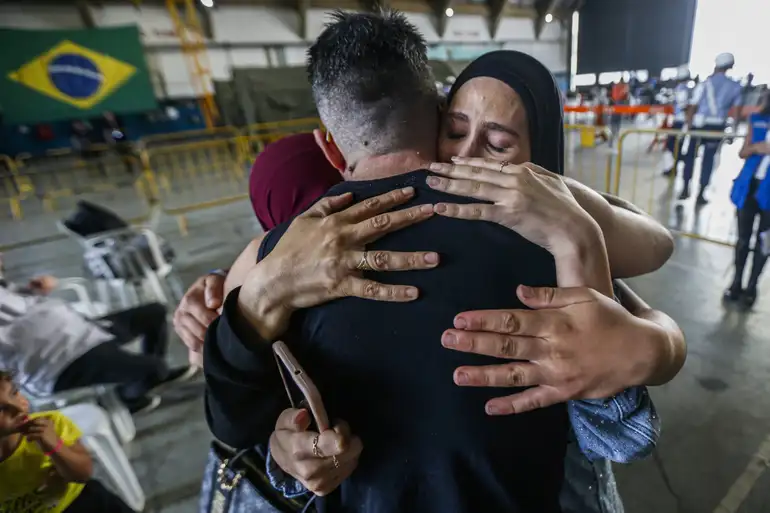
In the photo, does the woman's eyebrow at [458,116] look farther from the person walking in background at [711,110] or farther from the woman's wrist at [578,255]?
the person walking in background at [711,110]

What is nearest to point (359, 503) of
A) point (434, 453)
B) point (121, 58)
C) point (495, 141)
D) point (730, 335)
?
point (434, 453)

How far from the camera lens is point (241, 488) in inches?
40.9

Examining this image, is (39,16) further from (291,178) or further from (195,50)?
(291,178)

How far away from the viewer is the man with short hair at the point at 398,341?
70cm

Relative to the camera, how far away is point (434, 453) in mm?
742

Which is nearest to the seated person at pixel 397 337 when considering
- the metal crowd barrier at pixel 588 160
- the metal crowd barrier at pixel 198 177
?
the metal crowd barrier at pixel 198 177

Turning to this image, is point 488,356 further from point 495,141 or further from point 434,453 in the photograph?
point 495,141

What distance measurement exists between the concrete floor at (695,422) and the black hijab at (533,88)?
191 cm

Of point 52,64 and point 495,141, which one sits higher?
point 52,64

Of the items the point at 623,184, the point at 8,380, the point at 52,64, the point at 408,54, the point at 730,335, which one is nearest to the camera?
the point at 408,54

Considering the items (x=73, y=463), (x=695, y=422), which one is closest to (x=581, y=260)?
(x=73, y=463)

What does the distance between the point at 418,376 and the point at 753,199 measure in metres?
3.85

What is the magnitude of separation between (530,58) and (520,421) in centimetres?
81

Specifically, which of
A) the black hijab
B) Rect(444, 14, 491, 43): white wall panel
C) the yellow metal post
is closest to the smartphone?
the black hijab
